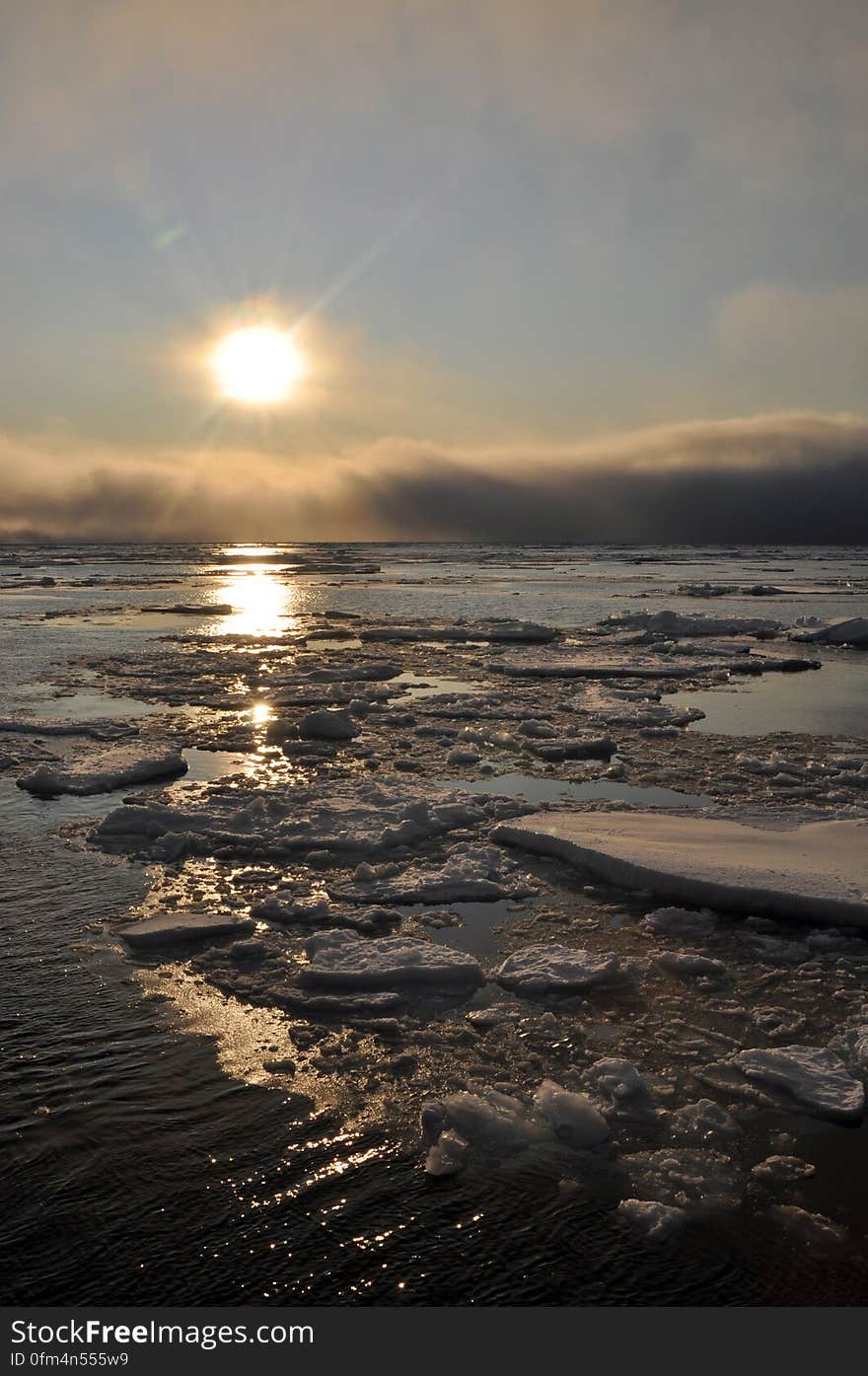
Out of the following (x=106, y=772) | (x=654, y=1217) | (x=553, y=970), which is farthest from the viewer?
(x=106, y=772)

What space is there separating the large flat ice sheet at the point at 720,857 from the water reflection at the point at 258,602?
16.5 meters

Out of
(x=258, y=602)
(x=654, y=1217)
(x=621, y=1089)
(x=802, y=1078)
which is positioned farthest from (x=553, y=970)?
(x=258, y=602)

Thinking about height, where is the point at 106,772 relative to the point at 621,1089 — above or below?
above

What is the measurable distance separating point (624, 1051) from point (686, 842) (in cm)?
252

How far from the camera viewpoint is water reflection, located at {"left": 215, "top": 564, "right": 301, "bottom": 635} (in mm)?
24031

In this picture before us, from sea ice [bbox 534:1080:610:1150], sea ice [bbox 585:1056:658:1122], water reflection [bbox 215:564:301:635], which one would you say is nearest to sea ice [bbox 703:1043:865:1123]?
sea ice [bbox 585:1056:658:1122]

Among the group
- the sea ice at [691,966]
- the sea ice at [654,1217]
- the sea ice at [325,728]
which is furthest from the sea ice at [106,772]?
the sea ice at [654,1217]

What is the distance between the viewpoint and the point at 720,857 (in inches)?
231

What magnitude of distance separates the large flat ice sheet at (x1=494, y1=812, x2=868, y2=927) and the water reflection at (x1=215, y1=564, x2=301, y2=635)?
651 inches

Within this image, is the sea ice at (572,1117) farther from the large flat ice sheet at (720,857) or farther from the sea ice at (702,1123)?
the large flat ice sheet at (720,857)

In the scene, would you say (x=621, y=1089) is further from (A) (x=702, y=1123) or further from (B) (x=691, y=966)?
(B) (x=691, y=966)

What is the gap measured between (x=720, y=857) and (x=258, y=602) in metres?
29.2

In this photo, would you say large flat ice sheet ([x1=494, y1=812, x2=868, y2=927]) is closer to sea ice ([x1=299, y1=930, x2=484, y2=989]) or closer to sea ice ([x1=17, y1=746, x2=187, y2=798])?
sea ice ([x1=299, y1=930, x2=484, y2=989])
